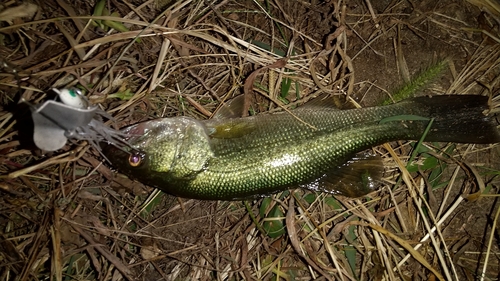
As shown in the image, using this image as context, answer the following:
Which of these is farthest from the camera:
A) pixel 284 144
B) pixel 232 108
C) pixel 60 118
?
pixel 232 108

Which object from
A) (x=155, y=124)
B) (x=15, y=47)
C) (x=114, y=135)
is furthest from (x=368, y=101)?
(x=15, y=47)

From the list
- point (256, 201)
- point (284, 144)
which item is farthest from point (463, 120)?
point (256, 201)

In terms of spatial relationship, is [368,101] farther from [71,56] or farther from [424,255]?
[71,56]

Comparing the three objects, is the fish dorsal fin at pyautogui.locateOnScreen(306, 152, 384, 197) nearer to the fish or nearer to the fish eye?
the fish

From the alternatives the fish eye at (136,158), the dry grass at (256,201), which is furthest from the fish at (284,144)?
the dry grass at (256,201)

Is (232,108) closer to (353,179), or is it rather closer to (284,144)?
(284,144)

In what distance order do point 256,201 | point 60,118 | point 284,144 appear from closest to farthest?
point 60,118 < point 284,144 < point 256,201
